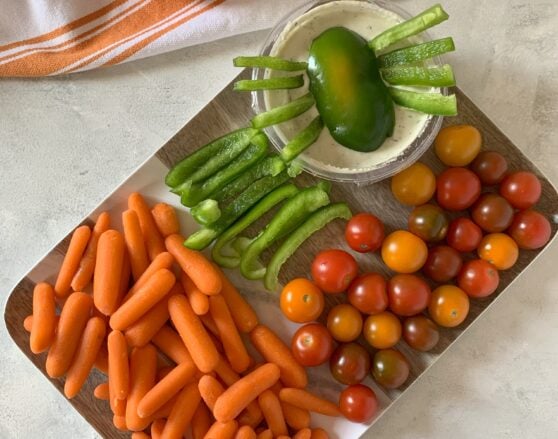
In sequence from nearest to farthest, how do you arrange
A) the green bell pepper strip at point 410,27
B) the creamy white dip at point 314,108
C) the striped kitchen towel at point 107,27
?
the green bell pepper strip at point 410,27 < the creamy white dip at point 314,108 < the striped kitchen towel at point 107,27

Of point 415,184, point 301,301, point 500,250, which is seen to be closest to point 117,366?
point 301,301

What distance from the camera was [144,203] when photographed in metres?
1.36

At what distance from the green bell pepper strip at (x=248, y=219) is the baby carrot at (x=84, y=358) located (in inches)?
11.5

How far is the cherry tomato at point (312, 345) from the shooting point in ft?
4.32

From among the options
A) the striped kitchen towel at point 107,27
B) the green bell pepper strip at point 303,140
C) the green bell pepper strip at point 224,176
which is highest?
the striped kitchen towel at point 107,27

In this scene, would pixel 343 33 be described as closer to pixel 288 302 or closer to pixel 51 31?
pixel 288 302

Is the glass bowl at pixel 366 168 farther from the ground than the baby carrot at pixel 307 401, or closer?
farther from the ground

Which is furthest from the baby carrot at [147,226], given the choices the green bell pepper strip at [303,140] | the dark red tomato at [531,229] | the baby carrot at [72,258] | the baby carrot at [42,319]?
the dark red tomato at [531,229]

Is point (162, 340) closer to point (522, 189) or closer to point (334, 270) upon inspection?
point (334, 270)

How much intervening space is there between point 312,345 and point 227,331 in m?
0.18

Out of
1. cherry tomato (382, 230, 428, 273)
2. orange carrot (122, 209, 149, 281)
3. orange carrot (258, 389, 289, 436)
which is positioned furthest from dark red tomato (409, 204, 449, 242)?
orange carrot (122, 209, 149, 281)

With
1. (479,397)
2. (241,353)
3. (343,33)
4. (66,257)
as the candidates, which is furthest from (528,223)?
(66,257)

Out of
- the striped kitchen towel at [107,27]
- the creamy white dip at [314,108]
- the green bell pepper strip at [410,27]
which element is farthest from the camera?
the striped kitchen towel at [107,27]

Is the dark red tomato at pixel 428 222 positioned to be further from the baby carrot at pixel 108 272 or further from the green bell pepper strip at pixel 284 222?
the baby carrot at pixel 108 272
